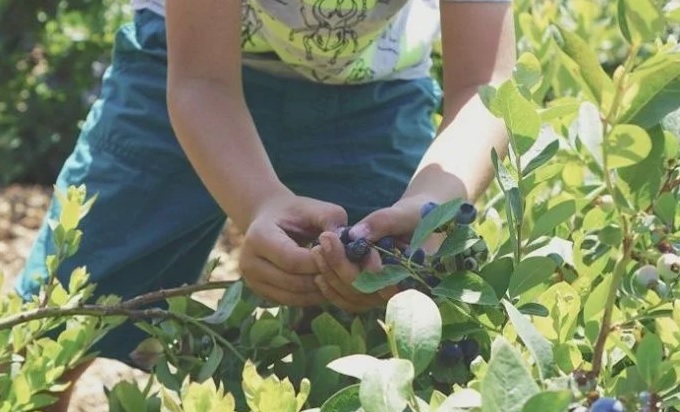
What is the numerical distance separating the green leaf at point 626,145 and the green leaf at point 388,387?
0.19m

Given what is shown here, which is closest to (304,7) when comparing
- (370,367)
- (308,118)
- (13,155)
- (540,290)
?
(308,118)

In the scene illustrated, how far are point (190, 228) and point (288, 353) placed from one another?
0.75 metres

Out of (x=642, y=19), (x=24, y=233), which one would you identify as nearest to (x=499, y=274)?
(x=642, y=19)

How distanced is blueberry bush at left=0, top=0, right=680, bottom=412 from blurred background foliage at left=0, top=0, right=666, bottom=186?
2602 millimetres

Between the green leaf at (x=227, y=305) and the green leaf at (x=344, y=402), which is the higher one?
the green leaf at (x=344, y=402)

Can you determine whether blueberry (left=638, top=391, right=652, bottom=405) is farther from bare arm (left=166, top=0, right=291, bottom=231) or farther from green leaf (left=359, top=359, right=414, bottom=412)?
bare arm (left=166, top=0, right=291, bottom=231)

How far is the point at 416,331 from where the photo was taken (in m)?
0.93

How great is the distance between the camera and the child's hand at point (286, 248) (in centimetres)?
134

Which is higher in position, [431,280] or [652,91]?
[652,91]

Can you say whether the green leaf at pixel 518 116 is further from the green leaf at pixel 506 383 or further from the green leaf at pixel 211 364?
the green leaf at pixel 211 364

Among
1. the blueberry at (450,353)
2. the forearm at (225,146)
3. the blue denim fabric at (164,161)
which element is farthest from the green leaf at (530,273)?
the blue denim fabric at (164,161)

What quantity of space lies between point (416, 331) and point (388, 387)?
9 centimetres

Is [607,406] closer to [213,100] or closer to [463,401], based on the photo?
[463,401]

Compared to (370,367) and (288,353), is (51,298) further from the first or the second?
(370,367)
